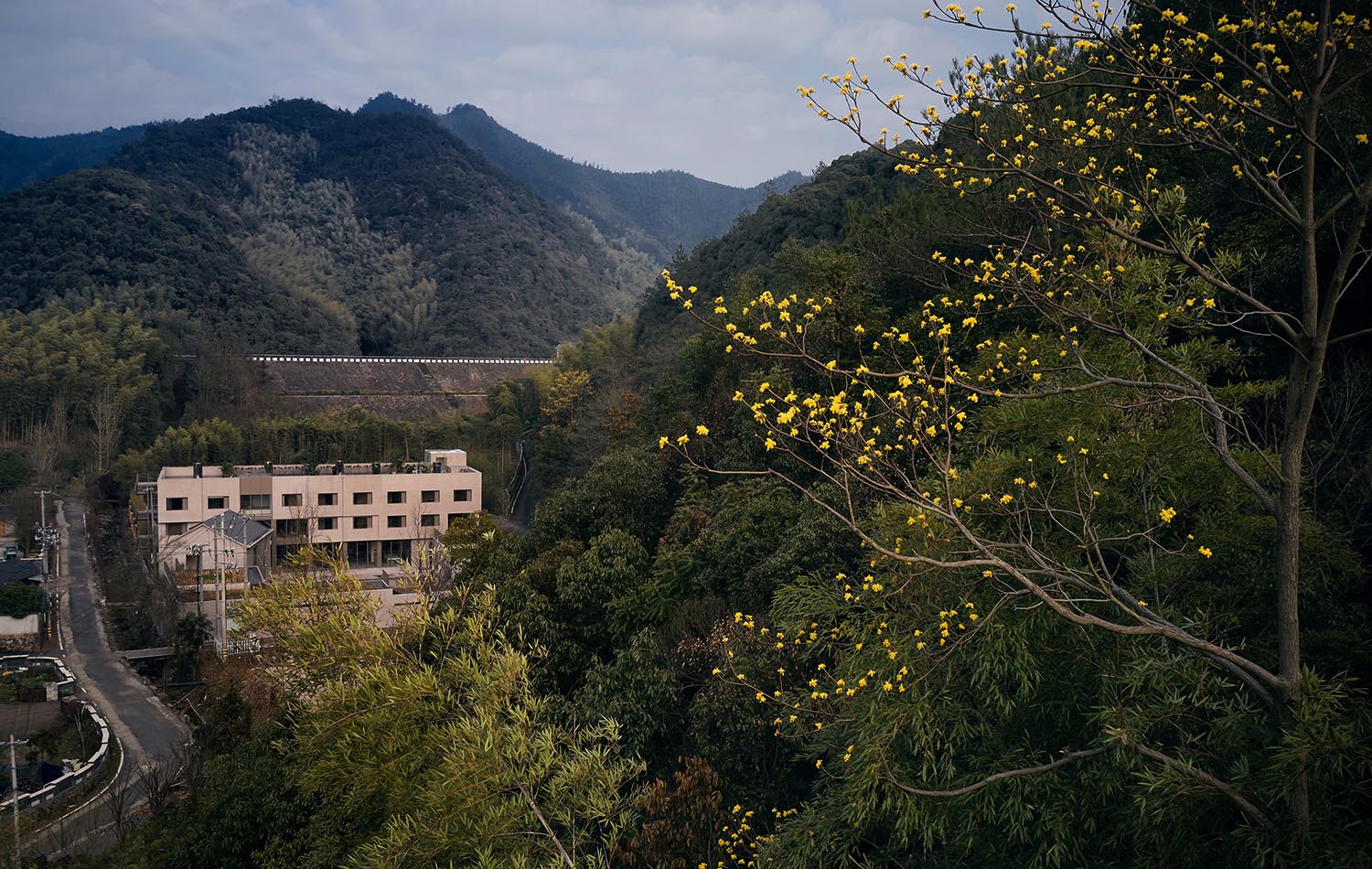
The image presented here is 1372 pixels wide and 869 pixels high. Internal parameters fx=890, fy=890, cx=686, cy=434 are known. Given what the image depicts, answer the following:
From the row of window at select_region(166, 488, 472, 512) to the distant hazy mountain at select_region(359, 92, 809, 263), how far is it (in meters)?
82.6

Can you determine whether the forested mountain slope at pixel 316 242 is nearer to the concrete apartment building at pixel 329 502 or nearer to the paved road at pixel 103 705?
the concrete apartment building at pixel 329 502

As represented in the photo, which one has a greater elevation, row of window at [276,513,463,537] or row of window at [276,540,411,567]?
row of window at [276,513,463,537]

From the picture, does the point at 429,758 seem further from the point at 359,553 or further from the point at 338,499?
the point at 359,553

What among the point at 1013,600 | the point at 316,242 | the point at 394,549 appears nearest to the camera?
the point at 1013,600

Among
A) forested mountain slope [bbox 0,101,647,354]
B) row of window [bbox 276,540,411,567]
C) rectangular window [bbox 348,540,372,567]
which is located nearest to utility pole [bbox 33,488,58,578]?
row of window [bbox 276,540,411,567]

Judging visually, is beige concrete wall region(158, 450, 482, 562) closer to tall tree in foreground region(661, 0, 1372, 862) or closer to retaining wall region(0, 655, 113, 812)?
retaining wall region(0, 655, 113, 812)

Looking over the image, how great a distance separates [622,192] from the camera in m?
124

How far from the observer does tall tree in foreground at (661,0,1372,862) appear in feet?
11.1

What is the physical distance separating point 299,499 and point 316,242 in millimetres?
49713

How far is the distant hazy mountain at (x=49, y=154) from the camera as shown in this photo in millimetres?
95562

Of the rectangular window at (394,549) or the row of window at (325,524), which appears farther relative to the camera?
the rectangular window at (394,549)

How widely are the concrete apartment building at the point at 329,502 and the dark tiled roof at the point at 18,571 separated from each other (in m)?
2.78

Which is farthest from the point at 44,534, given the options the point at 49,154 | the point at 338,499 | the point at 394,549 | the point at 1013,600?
the point at 49,154

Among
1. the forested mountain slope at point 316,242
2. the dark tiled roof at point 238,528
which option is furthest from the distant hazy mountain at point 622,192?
the dark tiled roof at point 238,528
